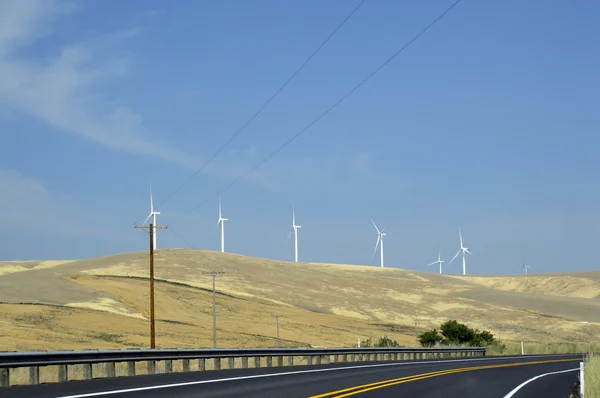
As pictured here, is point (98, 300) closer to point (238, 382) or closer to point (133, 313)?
point (133, 313)

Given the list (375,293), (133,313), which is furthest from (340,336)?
(375,293)

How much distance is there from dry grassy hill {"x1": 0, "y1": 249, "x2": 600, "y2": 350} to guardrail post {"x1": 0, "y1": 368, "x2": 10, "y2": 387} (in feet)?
99.2

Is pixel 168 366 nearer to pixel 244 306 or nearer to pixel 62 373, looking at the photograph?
pixel 62 373

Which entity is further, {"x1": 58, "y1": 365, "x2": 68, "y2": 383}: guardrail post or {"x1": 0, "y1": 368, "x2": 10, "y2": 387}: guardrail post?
{"x1": 58, "y1": 365, "x2": 68, "y2": 383}: guardrail post

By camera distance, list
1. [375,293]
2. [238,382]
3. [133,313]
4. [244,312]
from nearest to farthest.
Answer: [238,382] < [133,313] < [244,312] < [375,293]

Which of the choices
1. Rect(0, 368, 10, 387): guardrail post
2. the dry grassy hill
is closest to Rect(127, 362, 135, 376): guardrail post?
Rect(0, 368, 10, 387): guardrail post

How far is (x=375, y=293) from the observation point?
437 ft

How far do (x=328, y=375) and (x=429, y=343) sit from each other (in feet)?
158

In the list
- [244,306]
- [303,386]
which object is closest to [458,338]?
[244,306]

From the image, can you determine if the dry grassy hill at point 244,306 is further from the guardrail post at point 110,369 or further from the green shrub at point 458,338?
the guardrail post at point 110,369

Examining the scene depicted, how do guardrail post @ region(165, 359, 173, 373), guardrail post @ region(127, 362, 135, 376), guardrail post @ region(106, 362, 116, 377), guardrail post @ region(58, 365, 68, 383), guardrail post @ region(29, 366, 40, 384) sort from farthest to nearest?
guardrail post @ region(165, 359, 173, 373)
guardrail post @ region(127, 362, 135, 376)
guardrail post @ region(106, 362, 116, 377)
guardrail post @ region(58, 365, 68, 383)
guardrail post @ region(29, 366, 40, 384)

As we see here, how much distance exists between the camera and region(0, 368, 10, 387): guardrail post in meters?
19.2

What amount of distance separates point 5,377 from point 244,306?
79.5 metres

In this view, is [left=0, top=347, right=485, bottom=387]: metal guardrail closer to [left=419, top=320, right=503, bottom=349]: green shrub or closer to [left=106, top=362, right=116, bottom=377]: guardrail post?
[left=106, top=362, right=116, bottom=377]: guardrail post
